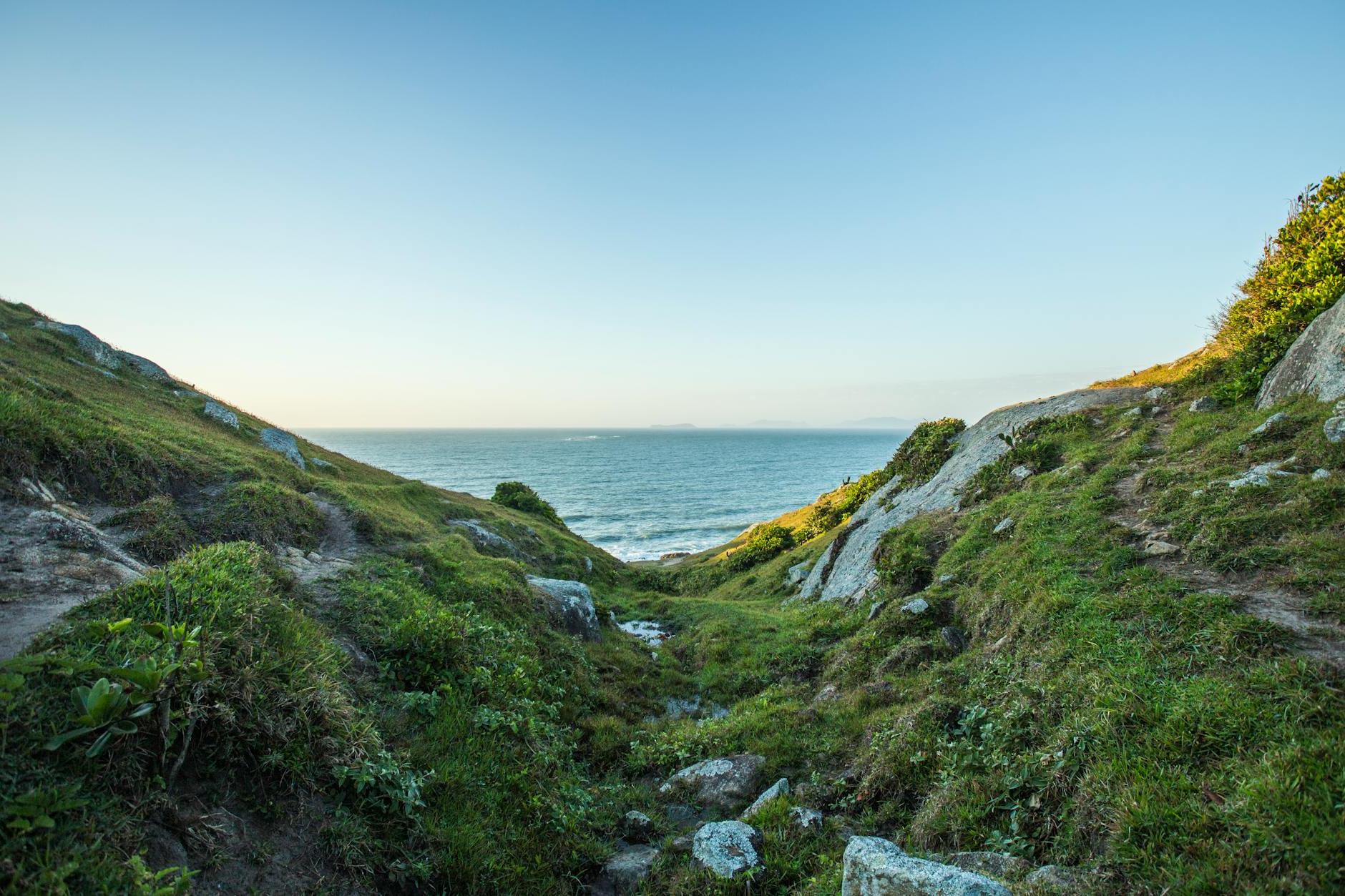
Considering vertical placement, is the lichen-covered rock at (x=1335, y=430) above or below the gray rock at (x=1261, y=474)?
above

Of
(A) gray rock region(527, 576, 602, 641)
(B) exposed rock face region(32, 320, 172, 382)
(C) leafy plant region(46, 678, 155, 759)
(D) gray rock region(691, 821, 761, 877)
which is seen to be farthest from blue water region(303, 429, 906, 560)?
(C) leafy plant region(46, 678, 155, 759)

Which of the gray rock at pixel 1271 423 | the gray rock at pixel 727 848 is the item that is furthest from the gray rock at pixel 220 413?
the gray rock at pixel 1271 423

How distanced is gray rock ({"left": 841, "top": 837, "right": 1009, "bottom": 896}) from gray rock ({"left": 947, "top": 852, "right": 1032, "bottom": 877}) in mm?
350

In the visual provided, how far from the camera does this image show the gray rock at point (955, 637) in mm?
10211

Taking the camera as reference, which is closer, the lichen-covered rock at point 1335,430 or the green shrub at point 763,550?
the lichen-covered rock at point 1335,430

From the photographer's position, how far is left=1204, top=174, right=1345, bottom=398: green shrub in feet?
42.7

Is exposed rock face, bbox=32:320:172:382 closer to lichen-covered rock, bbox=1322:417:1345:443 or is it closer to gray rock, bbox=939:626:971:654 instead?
gray rock, bbox=939:626:971:654

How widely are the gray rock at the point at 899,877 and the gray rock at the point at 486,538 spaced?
21347 mm

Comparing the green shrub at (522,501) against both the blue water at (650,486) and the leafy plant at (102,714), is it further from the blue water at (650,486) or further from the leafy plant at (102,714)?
the leafy plant at (102,714)

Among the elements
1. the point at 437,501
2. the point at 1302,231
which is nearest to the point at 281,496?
the point at 437,501

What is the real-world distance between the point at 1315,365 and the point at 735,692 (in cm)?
1498

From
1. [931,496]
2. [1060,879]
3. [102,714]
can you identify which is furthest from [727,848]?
[931,496]

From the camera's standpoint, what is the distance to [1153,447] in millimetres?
13430

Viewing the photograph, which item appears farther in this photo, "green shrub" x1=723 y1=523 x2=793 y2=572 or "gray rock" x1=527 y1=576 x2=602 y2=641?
"green shrub" x1=723 y1=523 x2=793 y2=572
